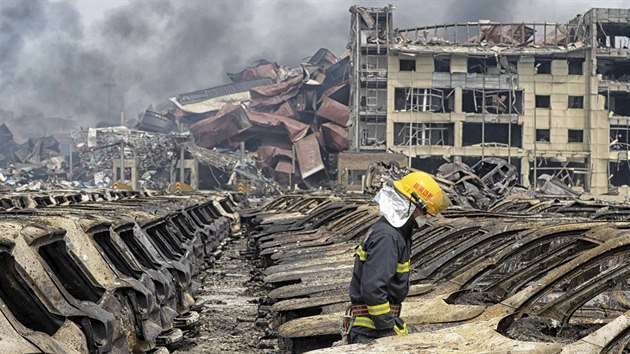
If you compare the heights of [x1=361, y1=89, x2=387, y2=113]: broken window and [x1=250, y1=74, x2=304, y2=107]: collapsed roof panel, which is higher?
[x1=250, y1=74, x2=304, y2=107]: collapsed roof panel

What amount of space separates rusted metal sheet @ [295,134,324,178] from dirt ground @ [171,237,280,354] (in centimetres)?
4471

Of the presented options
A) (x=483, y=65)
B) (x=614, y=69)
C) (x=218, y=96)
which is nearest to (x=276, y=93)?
(x=218, y=96)

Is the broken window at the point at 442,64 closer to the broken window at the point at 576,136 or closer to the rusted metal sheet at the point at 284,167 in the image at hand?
the broken window at the point at 576,136

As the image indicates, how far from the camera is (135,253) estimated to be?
→ 400 inches

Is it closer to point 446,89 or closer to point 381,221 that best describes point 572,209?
point 381,221

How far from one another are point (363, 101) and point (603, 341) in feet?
187

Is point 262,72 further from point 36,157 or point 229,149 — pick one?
point 36,157

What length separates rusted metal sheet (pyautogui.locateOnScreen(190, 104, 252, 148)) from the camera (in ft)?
225

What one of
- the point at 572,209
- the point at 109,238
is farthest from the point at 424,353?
the point at 572,209

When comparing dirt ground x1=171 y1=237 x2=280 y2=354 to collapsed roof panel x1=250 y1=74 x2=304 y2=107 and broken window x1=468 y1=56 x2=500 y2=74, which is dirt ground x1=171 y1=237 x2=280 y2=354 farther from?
collapsed roof panel x1=250 y1=74 x2=304 y2=107

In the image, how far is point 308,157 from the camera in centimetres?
6381

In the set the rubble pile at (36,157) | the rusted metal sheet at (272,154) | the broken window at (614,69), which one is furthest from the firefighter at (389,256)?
the rubble pile at (36,157)

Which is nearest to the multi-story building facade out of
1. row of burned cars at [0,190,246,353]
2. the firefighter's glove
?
row of burned cars at [0,190,246,353]

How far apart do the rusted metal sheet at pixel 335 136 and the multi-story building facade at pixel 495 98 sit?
333 centimetres
